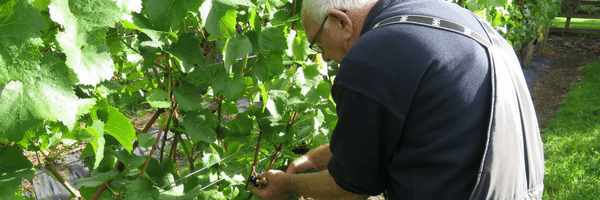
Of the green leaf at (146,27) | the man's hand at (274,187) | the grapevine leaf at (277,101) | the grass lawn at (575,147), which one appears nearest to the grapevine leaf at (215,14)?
the green leaf at (146,27)

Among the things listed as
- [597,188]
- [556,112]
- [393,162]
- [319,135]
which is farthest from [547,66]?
[393,162]

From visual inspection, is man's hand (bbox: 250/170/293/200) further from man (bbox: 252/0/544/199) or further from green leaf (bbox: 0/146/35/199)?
green leaf (bbox: 0/146/35/199)

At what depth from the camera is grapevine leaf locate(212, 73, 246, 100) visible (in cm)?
154

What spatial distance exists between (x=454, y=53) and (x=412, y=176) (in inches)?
14.9

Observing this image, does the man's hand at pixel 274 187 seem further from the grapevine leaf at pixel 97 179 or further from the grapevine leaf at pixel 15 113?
the grapevine leaf at pixel 15 113

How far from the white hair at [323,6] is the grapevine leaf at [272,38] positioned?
115 millimetres

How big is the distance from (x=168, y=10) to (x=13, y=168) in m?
0.55

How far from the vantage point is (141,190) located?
140 centimetres

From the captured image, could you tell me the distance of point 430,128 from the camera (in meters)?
1.24

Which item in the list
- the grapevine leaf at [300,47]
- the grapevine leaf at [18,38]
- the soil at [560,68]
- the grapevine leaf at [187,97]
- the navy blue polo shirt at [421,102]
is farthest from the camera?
the soil at [560,68]

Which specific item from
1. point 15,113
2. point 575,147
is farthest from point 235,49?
point 575,147

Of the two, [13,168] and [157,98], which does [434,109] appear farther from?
[13,168]

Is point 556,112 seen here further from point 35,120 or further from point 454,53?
point 35,120

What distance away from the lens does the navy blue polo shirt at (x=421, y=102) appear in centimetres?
121
